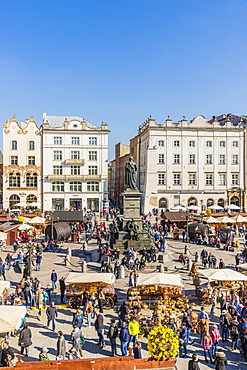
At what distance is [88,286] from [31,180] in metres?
42.6

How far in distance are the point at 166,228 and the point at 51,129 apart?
27.5 metres

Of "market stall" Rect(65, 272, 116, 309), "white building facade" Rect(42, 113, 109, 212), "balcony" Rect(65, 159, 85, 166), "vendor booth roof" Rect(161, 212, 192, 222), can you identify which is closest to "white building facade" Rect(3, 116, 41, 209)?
"white building facade" Rect(42, 113, 109, 212)

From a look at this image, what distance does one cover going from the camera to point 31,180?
56.0m

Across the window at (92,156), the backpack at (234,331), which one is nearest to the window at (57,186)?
the window at (92,156)

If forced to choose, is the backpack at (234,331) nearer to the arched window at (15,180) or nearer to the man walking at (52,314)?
the man walking at (52,314)

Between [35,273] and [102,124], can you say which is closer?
[35,273]

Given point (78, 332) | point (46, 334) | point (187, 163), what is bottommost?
point (46, 334)

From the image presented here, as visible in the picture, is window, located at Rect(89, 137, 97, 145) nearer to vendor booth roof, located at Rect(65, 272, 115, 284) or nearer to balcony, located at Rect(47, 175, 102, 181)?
balcony, located at Rect(47, 175, 102, 181)

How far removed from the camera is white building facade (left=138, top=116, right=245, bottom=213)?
180 feet

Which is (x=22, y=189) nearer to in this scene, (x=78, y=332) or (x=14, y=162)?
(x=14, y=162)

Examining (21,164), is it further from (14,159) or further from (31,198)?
(31,198)

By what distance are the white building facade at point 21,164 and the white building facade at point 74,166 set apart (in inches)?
59.0

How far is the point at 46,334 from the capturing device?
12984 mm

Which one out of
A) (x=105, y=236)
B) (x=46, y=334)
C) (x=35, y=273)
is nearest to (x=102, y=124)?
(x=105, y=236)
